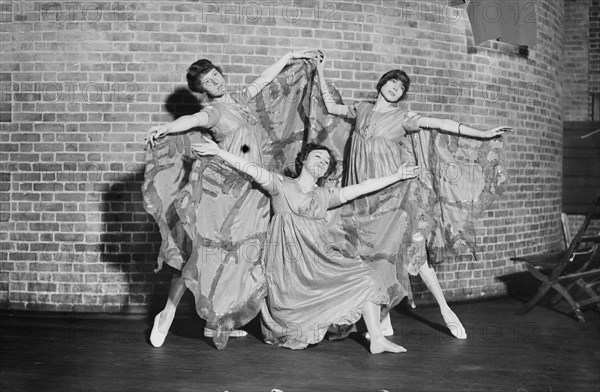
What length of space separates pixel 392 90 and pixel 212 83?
1215 millimetres

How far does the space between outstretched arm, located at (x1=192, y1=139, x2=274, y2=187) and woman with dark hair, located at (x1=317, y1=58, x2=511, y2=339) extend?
653 mm

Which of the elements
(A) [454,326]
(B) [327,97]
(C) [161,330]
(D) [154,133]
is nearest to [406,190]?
(B) [327,97]

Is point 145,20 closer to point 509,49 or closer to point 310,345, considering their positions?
point 310,345

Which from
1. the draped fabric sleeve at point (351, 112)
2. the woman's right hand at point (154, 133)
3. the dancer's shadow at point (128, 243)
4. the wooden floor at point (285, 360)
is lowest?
the wooden floor at point (285, 360)

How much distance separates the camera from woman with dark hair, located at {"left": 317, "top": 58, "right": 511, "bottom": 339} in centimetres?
535

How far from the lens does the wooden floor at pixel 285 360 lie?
4.28 meters

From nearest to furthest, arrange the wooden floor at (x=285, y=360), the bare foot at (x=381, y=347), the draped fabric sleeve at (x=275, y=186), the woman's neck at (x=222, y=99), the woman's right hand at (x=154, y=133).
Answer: the wooden floor at (x=285, y=360), the woman's right hand at (x=154, y=133), the bare foot at (x=381, y=347), the draped fabric sleeve at (x=275, y=186), the woman's neck at (x=222, y=99)

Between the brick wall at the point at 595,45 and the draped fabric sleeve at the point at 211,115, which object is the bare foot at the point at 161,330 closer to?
the draped fabric sleeve at the point at 211,115

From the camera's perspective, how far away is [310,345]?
5148 mm

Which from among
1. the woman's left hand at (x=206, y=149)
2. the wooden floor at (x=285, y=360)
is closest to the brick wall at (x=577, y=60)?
the wooden floor at (x=285, y=360)

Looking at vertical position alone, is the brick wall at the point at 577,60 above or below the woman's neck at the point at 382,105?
above

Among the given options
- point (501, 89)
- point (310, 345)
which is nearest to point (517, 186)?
point (501, 89)

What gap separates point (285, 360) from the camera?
15.7 ft

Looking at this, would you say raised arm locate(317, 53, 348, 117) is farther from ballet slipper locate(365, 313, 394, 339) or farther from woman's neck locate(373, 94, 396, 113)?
ballet slipper locate(365, 313, 394, 339)
